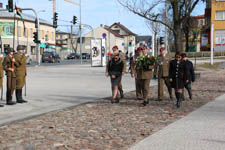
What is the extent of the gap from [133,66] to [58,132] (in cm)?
432

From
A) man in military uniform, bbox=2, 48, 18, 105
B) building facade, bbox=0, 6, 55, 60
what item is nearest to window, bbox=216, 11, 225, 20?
building facade, bbox=0, 6, 55, 60

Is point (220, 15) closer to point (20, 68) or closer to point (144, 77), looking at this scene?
point (144, 77)

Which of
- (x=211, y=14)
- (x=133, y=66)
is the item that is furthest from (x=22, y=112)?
(x=211, y=14)

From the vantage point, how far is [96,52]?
3597 centimetres

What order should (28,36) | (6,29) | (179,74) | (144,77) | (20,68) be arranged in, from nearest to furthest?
(179,74)
(144,77)
(20,68)
(6,29)
(28,36)

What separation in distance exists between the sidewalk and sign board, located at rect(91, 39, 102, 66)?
2720 cm

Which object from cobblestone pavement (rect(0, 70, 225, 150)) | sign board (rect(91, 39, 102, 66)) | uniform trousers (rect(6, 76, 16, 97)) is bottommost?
cobblestone pavement (rect(0, 70, 225, 150))

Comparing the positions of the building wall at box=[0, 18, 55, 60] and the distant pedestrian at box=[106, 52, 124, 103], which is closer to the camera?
the distant pedestrian at box=[106, 52, 124, 103]

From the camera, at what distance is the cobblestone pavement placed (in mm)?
5910

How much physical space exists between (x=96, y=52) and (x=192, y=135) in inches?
1180

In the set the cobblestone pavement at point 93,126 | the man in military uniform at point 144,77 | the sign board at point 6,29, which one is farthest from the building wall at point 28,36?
the cobblestone pavement at point 93,126

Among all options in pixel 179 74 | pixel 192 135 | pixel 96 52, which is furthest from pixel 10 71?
pixel 96 52

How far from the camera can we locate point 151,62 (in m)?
10.3

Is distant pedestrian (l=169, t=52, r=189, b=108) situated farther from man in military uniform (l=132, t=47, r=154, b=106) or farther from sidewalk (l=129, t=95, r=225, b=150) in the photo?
sidewalk (l=129, t=95, r=225, b=150)
